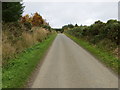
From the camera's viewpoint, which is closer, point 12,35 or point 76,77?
point 76,77

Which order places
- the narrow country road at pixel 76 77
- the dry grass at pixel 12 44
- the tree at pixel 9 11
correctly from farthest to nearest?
the tree at pixel 9 11, the dry grass at pixel 12 44, the narrow country road at pixel 76 77

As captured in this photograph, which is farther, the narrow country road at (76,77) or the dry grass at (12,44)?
the dry grass at (12,44)

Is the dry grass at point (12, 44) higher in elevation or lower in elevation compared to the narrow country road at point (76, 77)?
higher

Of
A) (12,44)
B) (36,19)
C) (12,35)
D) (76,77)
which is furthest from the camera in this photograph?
(36,19)

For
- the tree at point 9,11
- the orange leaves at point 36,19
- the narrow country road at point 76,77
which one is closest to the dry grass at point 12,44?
the narrow country road at point 76,77

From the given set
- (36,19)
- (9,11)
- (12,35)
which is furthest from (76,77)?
(36,19)

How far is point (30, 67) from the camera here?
341 inches

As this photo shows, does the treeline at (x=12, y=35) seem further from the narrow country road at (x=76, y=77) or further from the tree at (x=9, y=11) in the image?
the narrow country road at (x=76, y=77)

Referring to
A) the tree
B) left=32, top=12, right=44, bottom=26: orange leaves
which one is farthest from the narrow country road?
left=32, top=12, right=44, bottom=26: orange leaves

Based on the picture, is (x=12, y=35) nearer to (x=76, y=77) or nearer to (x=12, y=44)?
(x=12, y=44)

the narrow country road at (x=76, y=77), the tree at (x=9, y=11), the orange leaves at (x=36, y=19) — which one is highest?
the orange leaves at (x=36, y=19)

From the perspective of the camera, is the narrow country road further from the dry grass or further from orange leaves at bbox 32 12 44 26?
orange leaves at bbox 32 12 44 26

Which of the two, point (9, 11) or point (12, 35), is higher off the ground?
point (9, 11)

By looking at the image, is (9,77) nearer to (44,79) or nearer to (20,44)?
(44,79)
